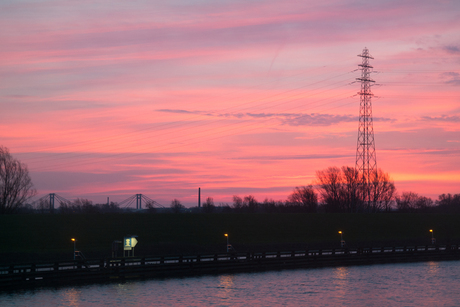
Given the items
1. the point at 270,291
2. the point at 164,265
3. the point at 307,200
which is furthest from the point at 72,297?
the point at 307,200

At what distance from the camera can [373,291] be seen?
1486 inches

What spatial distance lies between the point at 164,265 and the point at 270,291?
11.4 meters

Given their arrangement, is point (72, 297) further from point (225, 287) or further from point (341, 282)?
point (341, 282)

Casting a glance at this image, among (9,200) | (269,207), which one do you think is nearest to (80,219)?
(9,200)

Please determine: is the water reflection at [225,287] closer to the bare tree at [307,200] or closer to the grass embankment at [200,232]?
Result: the grass embankment at [200,232]

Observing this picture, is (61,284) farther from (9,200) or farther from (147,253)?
(9,200)

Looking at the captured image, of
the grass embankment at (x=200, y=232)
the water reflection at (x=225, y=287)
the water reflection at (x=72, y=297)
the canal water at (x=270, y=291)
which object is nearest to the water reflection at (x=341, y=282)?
the canal water at (x=270, y=291)

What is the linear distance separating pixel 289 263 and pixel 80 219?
119 ft

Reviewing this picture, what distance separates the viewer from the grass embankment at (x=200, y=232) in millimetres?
65688

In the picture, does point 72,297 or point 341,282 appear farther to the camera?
point 341,282

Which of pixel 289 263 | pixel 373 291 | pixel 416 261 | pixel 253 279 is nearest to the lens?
pixel 373 291

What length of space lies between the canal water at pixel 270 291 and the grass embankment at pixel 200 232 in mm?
24443

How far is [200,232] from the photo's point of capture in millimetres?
77750

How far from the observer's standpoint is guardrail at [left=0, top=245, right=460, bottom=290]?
38000 mm
